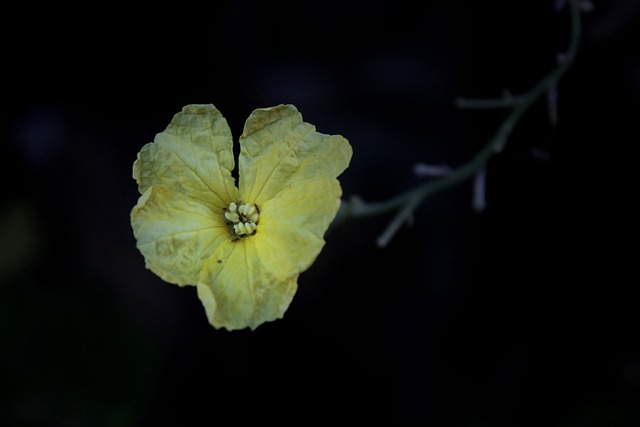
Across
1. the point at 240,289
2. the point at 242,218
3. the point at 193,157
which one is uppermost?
the point at 193,157

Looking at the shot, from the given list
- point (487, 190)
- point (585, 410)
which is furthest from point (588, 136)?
point (585, 410)

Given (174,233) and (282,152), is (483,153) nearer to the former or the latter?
(282,152)

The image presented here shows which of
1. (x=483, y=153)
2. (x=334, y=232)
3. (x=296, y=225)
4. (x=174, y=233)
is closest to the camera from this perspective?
(x=296, y=225)

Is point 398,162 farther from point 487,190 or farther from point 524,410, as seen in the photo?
point 524,410

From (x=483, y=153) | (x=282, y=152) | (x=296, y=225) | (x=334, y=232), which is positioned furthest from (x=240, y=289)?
(x=334, y=232)

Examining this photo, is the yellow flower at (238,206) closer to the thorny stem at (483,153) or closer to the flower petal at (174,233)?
the flower petal at (174,233)

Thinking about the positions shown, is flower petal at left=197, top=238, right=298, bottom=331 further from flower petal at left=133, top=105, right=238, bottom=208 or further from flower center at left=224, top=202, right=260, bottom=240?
flower petal at left=133, top=105, right=238, bottom=208

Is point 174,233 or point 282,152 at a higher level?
point 282,152

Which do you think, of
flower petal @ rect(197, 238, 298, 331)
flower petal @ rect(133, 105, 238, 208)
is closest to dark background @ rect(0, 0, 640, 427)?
flower petal @ rect(133, 105, 238, 208)
